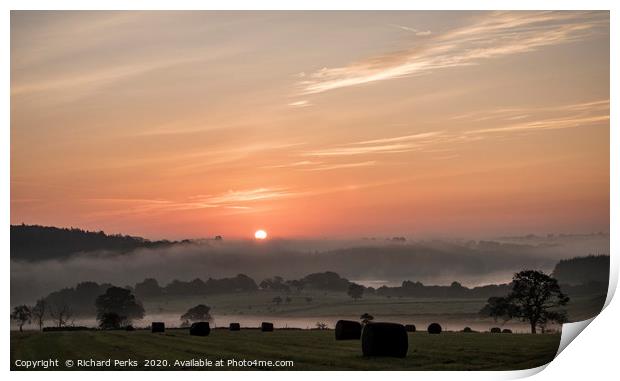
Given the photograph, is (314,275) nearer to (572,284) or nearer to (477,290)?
(477,290)

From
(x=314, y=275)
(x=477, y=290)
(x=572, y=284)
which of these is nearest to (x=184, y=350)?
(x=314, y=275)

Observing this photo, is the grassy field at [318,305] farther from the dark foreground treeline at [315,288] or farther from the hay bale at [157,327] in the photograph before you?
the hay bale at [157,327]

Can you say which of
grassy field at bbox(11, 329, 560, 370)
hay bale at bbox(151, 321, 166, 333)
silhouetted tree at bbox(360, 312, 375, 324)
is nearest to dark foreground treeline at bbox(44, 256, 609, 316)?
silhouetted tree at bbox(360, 312, 375, 324)

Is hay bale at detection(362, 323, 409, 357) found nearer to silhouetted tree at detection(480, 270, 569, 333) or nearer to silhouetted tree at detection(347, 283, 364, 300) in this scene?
silhouetted tree at detection(347, 283, 364, 300)

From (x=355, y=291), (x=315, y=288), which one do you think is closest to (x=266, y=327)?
(x=315, y=288)
